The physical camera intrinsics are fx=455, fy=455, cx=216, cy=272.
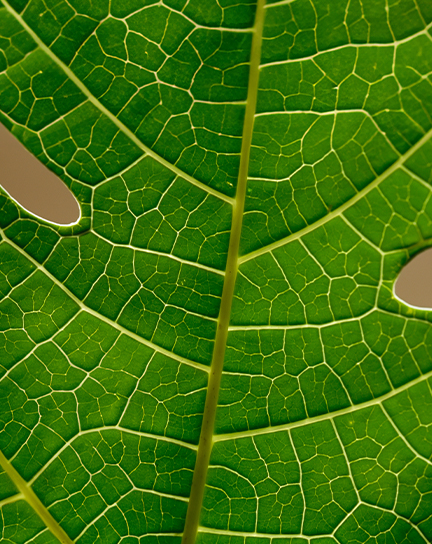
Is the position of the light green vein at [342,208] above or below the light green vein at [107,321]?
above

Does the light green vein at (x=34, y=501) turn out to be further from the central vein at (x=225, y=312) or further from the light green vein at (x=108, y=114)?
the light green vein at (x=108, y=114)

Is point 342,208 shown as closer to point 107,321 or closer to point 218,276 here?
point 218,276

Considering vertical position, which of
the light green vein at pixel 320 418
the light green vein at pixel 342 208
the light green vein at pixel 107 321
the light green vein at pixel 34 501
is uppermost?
the light green vein at pixel 342 208

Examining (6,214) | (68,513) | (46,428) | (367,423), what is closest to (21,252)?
(6,214)

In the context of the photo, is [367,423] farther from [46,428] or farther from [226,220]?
[46,428]

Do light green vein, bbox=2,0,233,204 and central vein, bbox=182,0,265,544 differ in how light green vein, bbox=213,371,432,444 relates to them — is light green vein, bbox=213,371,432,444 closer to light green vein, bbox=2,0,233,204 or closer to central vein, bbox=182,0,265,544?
central vein, bbox=182,0,265,544

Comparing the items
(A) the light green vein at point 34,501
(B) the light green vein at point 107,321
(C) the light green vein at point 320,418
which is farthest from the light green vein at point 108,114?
(A) the light green vein at point 34,501

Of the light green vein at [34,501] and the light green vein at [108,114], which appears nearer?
the light green vein at [108,114]

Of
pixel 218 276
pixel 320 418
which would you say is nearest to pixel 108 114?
pixel 218 276
